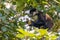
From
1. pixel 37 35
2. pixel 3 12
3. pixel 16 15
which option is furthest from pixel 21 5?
pixel 37 35

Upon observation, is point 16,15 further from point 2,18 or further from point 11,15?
point 2,18

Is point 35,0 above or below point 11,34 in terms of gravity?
above

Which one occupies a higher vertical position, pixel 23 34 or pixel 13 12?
pixel 13 12

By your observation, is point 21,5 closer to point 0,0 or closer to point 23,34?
point 0,0

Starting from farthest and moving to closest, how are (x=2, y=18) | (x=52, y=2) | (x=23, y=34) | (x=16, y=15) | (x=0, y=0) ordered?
1. (x=52, y=2)
2. (x=16, y=15)
3. (x=0, y=0)
4. (x=2, y=18)
5. (x=23, y=34)

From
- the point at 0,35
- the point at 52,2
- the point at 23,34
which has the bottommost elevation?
the point at 23,34

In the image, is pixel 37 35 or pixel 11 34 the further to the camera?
pixel 11 34

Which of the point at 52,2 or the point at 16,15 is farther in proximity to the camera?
the point at 52,2

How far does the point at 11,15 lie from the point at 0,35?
149mm

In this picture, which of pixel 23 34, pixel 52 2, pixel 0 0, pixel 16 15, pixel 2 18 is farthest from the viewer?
pixel 52 2

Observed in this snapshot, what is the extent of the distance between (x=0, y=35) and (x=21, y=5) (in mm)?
174

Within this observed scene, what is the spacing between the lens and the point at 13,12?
117 cm

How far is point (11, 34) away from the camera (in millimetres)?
1108

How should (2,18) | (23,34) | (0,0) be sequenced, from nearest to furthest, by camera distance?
(23,34) < (2,18) < (0,0)
